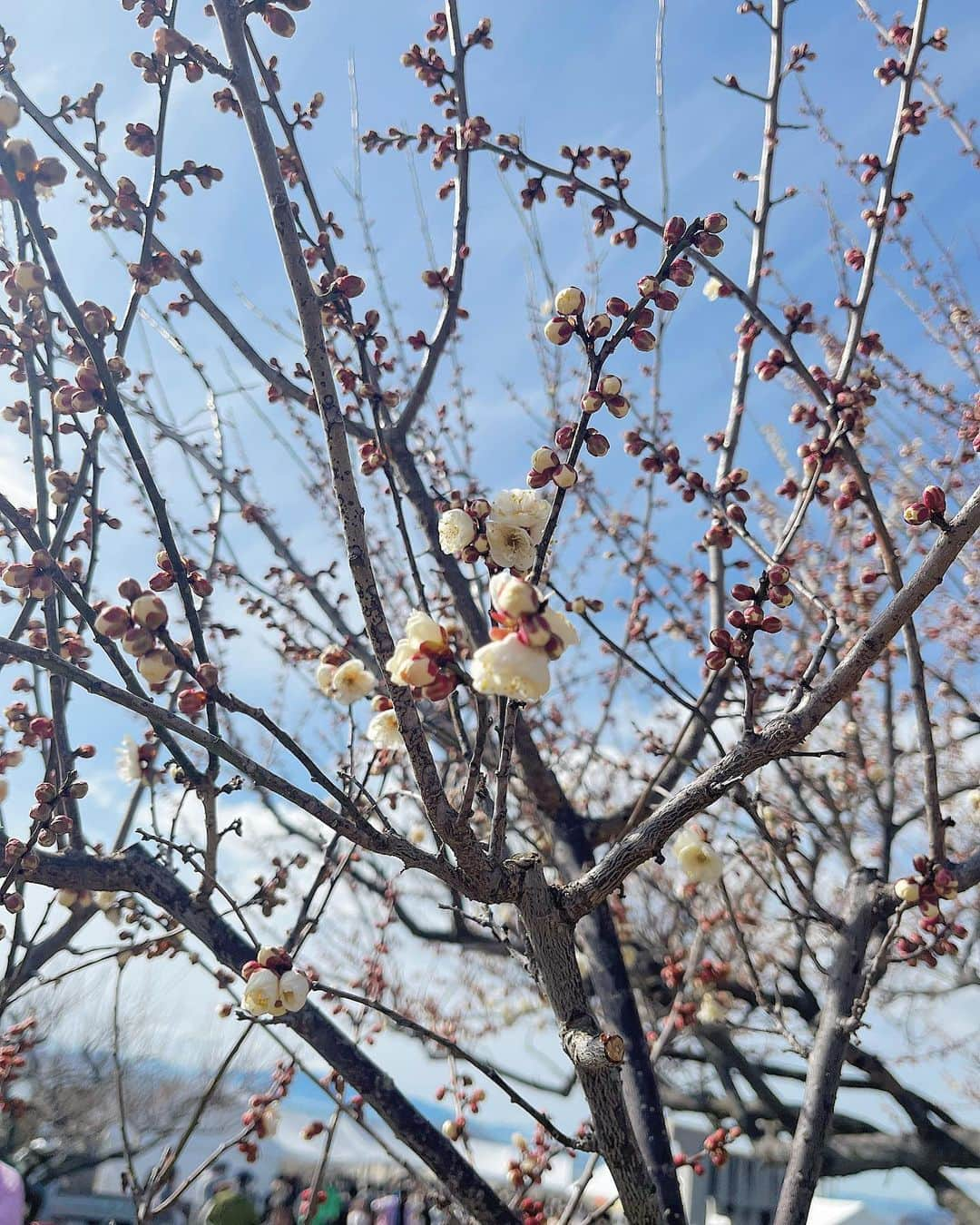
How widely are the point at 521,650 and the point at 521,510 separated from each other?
0.44 metres

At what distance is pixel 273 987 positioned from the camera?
1.69 metres

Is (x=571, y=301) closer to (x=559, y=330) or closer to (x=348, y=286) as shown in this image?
(x=559, y=330)

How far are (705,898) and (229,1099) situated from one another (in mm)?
14324

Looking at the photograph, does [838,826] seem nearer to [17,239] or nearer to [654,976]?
[654,976]

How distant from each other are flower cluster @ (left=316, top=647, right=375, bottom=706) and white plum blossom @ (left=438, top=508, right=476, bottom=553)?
0.67 m

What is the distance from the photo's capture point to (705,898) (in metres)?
6.74

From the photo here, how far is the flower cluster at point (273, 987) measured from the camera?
1.69 metres

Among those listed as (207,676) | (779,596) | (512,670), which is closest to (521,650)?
(512,670)

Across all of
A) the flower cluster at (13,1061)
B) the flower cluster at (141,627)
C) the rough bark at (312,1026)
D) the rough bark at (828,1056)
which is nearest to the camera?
the flower cluster at (141,627)

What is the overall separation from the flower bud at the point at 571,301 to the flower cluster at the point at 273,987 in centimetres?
138

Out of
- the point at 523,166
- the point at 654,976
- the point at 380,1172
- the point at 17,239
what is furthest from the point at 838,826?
the point at 380,1172

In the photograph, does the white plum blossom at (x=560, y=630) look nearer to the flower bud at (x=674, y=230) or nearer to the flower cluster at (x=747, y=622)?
the flower cluster at (x=747, y=622)

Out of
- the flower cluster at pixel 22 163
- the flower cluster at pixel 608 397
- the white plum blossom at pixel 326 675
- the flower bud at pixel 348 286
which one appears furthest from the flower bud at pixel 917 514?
the flower cluster at pixel 22 163

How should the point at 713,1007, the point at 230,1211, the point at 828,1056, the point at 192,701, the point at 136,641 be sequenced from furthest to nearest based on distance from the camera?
the point at 713,1007 → the point at 230,1211 → the point at 828,1056 → the point at 192,701 → the point at 136,641
